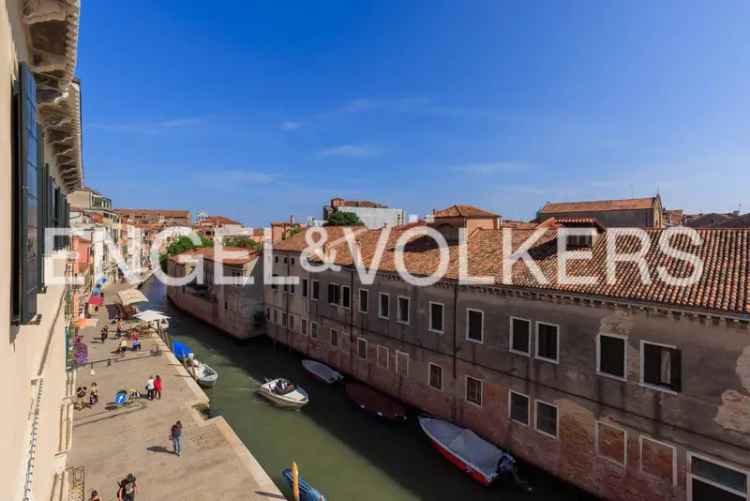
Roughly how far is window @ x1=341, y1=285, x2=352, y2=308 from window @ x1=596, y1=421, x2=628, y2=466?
12.1m

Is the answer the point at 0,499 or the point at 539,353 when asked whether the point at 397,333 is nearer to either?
the point at 539,353

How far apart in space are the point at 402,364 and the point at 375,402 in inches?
77.0

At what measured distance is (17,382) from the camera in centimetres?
450

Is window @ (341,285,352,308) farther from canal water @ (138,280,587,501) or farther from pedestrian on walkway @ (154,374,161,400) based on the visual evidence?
pedestrian on walkway @ (154,374,161,400)

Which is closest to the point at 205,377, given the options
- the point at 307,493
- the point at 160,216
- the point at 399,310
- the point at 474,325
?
the point at 399,310

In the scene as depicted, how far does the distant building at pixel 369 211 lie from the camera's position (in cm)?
6869

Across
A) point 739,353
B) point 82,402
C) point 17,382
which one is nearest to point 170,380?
point 82,402

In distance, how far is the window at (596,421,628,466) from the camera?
434 inches

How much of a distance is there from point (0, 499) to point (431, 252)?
15.9 metres

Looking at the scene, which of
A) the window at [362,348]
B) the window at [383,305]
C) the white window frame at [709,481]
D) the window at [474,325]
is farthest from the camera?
the window at [362,348]

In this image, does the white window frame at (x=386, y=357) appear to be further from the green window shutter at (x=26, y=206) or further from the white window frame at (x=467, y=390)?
the green window shutter at (x=26, y=206)

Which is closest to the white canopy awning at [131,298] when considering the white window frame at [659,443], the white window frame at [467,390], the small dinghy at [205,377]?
the small dinghy at [205,377]

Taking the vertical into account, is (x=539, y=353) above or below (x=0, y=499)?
below

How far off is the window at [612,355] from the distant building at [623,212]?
33973mm
